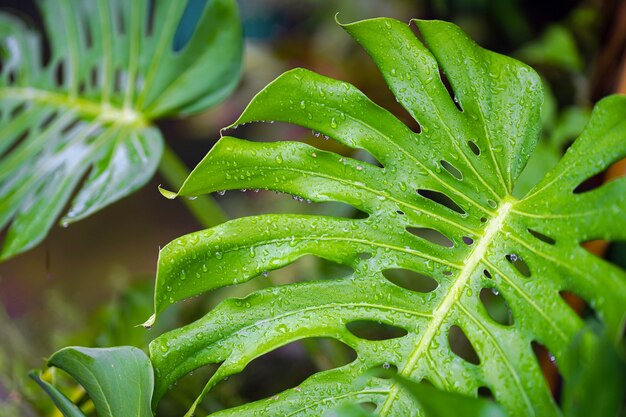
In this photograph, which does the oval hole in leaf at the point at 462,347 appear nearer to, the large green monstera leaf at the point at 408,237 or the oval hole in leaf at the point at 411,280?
the oval hole in leaf at the point at 411,280

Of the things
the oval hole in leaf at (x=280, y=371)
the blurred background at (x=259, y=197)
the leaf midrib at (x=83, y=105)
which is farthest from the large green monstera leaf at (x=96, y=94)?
the oval hole in leaf at (x=280, y=371)

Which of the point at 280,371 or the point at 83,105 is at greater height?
the point at 83,105

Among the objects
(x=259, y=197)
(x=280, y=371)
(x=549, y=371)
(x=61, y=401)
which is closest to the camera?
(x=61, y=401)

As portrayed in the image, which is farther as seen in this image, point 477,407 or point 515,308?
point 515,308

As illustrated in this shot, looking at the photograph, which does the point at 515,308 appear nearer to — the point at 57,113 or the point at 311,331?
the point at 311,331

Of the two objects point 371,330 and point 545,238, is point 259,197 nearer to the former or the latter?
point 371,330

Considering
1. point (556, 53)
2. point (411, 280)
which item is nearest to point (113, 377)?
point (411, 280)

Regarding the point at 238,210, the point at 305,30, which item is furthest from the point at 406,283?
the point at 305,30

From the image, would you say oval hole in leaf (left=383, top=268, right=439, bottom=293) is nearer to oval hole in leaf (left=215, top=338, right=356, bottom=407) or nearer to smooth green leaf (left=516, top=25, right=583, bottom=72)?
oval hole in leaf (left=215, top=338, right=356, bottom=407)
